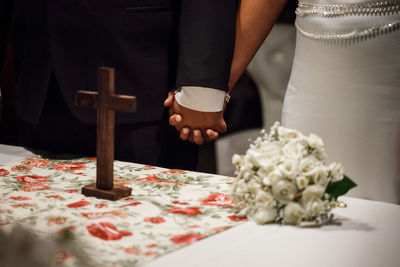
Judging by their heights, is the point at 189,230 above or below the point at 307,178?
below

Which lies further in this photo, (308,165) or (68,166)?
(68,166)

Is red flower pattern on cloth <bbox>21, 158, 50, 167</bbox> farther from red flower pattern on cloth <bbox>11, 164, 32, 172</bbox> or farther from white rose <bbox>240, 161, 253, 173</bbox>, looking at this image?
white rose <bbox>240, 161, 253, 173</bbox>

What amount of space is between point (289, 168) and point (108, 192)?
18.7 inches

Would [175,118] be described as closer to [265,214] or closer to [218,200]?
[218,200]

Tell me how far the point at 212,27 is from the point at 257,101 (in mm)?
506

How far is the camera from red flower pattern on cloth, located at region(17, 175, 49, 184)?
4.88ft

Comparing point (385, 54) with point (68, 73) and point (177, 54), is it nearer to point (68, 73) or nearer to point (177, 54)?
point (177, 54)

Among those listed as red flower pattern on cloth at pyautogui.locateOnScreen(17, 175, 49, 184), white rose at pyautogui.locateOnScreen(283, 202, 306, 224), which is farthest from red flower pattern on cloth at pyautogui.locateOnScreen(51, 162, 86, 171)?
white rose at pyautogui.locateOnScreen(283, 202, 306, 224)

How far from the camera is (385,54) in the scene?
155cm

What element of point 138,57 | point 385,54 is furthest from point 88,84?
point 385,54

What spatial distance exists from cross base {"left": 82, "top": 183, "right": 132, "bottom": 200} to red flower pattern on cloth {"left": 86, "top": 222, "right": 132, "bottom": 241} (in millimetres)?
203

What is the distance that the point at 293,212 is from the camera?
1092 mm

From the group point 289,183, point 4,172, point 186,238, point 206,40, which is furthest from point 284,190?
point 4,172

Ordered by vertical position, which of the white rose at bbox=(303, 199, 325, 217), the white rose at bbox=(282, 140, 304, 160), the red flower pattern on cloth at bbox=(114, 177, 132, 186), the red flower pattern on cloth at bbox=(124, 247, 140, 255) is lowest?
the red flower pattern on cloth at bbox=(114, 177, 132, 186)
